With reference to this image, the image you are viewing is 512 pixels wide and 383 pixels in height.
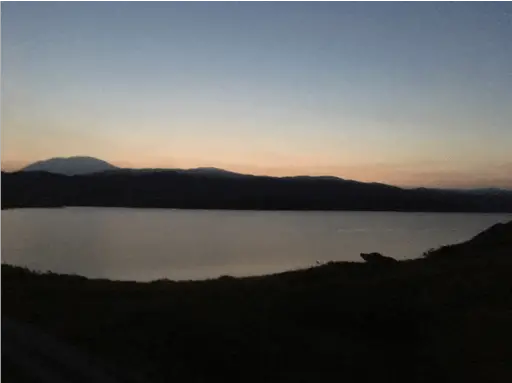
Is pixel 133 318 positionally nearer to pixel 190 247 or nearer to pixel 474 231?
pixel 474 231

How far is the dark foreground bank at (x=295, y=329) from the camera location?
7.23 metres

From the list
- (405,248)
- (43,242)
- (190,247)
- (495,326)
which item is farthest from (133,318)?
(190,247)

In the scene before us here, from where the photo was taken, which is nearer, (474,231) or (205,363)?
(205,363)

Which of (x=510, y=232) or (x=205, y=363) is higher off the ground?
(x=510, y=232)

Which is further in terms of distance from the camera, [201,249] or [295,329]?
[201,249]

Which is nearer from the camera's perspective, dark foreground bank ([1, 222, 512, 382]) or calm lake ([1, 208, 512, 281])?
dark foreground bank ([1, 222, 512, 382])

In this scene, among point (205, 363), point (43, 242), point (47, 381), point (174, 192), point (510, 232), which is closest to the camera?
point (47, 381)

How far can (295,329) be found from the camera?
862 cm

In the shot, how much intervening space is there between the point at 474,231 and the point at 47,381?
1705 cm

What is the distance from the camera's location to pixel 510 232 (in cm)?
1850

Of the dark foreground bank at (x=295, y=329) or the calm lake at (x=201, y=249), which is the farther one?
the calm lake at (x=201, y=249)

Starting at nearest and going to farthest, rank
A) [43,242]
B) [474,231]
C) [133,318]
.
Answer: [133,318], [474,231], [43,242]

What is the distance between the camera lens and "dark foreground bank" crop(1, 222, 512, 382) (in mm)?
7227

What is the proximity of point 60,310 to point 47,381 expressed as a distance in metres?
4.45
